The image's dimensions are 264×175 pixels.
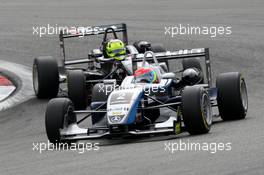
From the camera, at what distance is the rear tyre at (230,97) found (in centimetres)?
1433

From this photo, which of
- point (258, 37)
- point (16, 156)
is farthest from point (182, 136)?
point (258, 37)

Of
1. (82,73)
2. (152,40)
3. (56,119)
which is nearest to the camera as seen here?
(56,119)

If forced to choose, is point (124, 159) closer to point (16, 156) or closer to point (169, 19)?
point (16, 156)

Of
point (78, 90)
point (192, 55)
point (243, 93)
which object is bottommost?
point (78, 90)

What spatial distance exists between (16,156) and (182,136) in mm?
2218

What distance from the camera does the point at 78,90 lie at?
1659 cm

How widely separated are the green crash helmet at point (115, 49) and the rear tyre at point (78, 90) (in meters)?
1.03

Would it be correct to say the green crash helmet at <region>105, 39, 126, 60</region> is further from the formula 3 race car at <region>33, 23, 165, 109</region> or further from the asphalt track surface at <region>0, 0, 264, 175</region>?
the asphalt track surface at <region>0, 0, 264, 175</region>

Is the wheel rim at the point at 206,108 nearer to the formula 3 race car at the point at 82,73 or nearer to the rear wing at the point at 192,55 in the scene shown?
the rear wing at the point at 192,55

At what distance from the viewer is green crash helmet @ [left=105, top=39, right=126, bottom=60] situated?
17625 mm

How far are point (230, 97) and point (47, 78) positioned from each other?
5160 mm

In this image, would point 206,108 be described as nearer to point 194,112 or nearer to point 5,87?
point 194,112

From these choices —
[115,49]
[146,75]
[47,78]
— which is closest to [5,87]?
[47,78]

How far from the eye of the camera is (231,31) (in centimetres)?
2525
